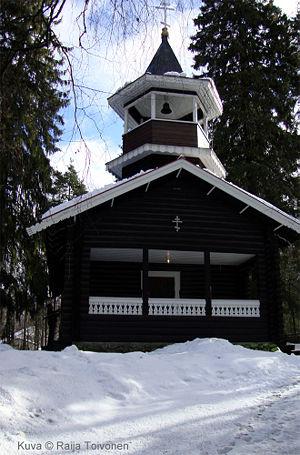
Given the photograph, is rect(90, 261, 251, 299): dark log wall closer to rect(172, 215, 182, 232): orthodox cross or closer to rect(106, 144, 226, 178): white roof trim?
rect(172, 215, 182, 232): orthodox cross

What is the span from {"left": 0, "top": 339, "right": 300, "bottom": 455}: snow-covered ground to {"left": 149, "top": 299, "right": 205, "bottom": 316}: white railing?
13.2 feet

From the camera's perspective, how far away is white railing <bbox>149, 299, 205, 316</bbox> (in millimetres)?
13172

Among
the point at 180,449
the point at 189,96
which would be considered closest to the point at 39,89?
the point at 180,449

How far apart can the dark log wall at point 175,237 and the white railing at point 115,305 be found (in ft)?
0.64

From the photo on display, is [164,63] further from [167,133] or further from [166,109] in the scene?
[167,133]

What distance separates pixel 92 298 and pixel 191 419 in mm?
7411

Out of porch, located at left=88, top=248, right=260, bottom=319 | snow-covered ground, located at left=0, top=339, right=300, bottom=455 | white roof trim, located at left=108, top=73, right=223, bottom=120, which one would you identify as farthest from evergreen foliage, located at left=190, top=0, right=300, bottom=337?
snow-covered ground, located at left=0, top=339, right=300, bottom=455

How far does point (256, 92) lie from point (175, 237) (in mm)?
12514

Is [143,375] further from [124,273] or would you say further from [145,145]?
[145,145]

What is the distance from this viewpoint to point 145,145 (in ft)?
52.2

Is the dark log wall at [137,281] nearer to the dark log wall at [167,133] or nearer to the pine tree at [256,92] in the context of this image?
the dark log wall at [167,133]

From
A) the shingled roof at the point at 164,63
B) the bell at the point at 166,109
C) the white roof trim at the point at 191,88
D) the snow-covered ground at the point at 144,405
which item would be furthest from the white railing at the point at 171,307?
the shingled roof at the point at 164,63

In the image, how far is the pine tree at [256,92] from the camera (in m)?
21.6

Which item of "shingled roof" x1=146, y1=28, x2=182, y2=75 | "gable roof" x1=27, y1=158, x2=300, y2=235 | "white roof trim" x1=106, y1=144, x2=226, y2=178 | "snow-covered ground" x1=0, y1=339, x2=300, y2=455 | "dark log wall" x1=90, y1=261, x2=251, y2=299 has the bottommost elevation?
"snow-covered ground" x1=0, y1=339, x2=300, y2=455
